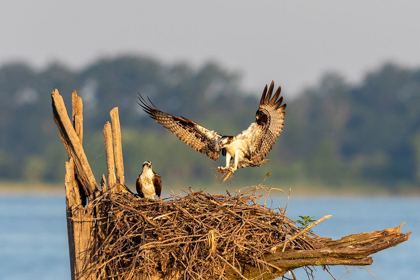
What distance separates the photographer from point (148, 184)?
8336 mm

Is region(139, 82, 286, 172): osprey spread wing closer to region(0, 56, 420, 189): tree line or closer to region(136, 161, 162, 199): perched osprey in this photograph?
region(136, 161, 162, 199): perched osprey

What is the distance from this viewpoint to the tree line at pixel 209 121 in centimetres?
5025

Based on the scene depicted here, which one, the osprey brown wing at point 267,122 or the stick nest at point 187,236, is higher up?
the osprey brown wing at point 267,122

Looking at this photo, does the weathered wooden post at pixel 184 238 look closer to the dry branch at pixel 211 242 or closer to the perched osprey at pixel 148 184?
the dry branch at pixel 211 242

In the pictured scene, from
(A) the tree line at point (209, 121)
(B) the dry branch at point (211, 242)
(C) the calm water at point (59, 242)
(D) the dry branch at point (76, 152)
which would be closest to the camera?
(B) the dry branch at point (211, 242)

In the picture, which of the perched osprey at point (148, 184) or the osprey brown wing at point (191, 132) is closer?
the perched osprey at point (148, 184)

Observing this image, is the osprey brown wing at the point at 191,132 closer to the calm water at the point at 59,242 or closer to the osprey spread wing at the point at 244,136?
the osprey spread wing at the point at 244,136

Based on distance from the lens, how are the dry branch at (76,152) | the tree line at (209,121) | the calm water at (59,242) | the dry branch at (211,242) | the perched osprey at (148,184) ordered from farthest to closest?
the tree line at (209,121), the calm water at (59,242), the perched osprey at (148,184), the dry branch at (76,152), the dry branch at (211,242)

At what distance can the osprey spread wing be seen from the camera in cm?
882

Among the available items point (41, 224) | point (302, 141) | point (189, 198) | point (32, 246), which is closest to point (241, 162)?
point (189, 198)

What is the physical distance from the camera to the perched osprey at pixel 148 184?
8.32m

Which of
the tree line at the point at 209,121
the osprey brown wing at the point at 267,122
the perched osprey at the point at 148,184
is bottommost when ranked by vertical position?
the perched osprey at the point at 148,184

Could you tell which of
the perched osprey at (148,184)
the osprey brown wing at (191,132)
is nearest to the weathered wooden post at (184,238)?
the perched osprey at (148,184)

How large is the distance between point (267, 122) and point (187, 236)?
103 inches
